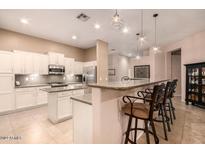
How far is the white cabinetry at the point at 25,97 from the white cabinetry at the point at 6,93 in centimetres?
17

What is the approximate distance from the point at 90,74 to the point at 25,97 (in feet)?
9.73

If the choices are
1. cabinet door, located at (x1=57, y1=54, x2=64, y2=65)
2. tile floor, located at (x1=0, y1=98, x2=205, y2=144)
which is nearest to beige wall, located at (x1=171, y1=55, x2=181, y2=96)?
tile floor, located at (x1=0, y1=98, x2=205, y2=144)

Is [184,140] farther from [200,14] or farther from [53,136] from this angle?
[200,14]

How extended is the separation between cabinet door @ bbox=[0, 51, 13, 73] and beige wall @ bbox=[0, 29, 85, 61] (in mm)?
420

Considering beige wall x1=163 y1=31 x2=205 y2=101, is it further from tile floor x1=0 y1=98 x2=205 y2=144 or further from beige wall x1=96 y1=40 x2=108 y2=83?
beige wall x1=96 y1=40 x2=108 y2=83

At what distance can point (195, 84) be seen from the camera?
463cm

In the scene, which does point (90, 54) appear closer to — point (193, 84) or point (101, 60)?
point (101, 60)

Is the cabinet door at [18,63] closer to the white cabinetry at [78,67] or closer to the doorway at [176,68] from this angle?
the white cabinetry at [78,67]

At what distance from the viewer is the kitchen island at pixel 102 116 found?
1.50 m

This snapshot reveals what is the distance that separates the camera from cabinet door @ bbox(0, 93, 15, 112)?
3.76 metres

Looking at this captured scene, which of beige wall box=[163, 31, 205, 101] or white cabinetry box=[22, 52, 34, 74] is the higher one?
beige wall box=[163, 31, 205, 101]

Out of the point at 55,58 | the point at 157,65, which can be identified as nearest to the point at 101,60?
the point at 55,58

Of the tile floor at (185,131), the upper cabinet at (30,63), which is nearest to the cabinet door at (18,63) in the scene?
the upper cabinet at (30,63)

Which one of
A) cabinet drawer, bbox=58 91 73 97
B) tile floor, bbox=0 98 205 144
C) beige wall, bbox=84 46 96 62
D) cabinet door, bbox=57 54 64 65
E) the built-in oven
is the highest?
beige wall, bbox=84 46 96 62
